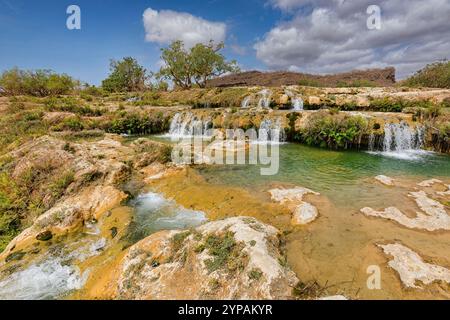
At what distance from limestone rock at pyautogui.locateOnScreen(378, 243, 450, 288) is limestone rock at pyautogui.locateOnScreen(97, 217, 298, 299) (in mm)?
2160

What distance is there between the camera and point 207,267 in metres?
4.23

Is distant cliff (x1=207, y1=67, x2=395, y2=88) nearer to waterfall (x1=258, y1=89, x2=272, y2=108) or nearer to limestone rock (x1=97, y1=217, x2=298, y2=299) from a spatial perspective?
waterfall (x1=258, y1=89, x2=272, y2=108)

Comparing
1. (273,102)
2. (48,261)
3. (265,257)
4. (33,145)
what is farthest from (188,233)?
(273,102)

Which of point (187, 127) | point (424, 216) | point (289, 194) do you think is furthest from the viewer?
point (187, 127)

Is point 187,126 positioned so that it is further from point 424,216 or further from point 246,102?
point 424,216

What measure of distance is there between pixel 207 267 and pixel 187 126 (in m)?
18.0

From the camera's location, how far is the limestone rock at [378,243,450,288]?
14.1 feet

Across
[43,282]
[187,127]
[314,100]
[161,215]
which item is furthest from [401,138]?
[43,282]

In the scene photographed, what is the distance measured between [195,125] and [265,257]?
1756 cm

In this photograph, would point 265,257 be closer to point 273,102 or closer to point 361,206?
point 361,206

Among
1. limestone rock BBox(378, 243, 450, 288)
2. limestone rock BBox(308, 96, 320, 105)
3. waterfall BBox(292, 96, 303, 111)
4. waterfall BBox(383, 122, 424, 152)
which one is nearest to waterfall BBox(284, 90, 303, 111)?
waterfall BBox(292, 96, 303, 111)

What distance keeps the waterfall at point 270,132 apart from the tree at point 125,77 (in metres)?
42.0

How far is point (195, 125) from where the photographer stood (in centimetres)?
2086

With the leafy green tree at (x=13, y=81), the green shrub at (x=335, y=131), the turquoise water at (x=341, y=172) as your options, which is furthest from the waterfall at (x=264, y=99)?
the leafy green tree at (x=13, y=81)
